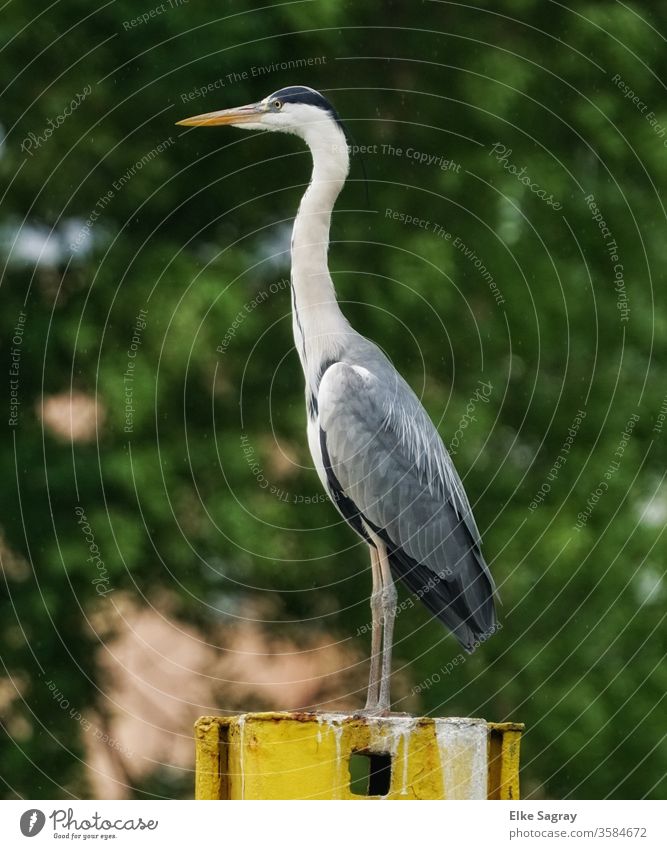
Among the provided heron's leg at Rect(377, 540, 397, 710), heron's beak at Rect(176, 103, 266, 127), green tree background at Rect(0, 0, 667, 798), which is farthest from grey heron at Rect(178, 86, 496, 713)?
green tree background at Rect(0, 0, 667, 798)

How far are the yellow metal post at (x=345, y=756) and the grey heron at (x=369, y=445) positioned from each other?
3.99 feet

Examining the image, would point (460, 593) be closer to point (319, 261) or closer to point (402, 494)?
point (402, 494)

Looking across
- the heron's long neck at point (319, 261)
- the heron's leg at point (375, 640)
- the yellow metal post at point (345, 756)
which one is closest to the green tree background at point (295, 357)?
the heron's long neck at point (319, 261)

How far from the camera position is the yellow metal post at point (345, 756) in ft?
15.8

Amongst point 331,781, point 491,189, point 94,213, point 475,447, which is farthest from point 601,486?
point 331,781

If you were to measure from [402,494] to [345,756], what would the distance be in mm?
1786

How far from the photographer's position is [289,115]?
6.66 meters

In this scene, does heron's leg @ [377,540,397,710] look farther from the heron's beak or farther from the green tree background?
the green tree background

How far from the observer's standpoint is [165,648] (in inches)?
415

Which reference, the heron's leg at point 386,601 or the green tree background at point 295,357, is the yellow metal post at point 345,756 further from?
the green tree background at point 295,357

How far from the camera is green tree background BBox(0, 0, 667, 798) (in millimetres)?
9180

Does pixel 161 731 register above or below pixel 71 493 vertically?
below

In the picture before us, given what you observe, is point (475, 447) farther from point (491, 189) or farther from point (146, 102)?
point (146, 102)

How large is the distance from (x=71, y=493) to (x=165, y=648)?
179 centimetres
